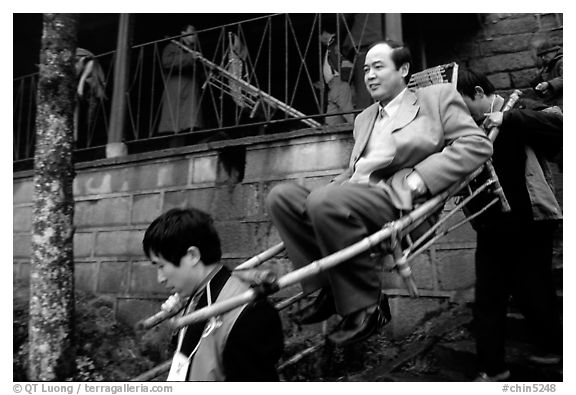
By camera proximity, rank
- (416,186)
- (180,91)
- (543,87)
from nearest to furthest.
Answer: (416,186) < (543,87) < (180,91)

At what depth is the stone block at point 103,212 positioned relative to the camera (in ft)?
14.8

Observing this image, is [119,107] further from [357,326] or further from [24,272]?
[357,326]

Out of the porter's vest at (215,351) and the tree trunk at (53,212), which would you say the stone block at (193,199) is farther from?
the porter's vest at (215,351)

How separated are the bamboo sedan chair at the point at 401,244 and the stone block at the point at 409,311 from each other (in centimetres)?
105

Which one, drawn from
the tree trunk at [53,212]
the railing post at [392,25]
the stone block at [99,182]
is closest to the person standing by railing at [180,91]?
the stone block at [99,182]

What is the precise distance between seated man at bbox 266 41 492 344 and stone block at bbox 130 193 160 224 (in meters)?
2.67

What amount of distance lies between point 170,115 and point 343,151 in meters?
2.41

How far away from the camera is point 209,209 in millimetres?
4090

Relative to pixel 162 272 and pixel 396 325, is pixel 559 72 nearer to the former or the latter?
→ pixel 396 325

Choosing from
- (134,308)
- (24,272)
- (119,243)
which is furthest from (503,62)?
(24,272)

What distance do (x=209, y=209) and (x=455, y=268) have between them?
2.13m
